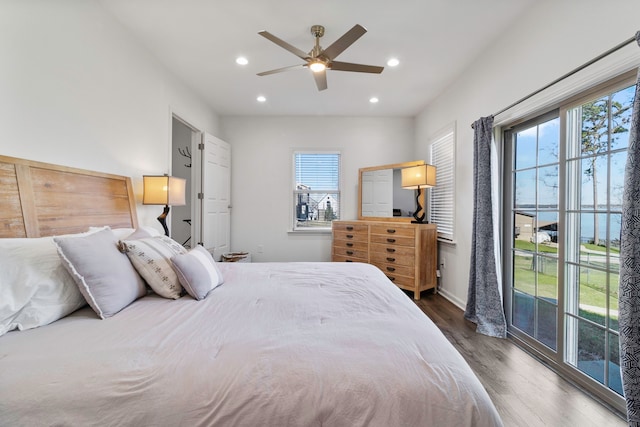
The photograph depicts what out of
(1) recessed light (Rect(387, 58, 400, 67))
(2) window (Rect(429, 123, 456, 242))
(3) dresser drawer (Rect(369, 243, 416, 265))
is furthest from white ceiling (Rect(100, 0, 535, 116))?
(3) dresser drawer (Rect(369, 243, 416, 265))

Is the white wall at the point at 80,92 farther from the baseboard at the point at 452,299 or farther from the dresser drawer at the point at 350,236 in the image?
the baseboard at the point at 452,299

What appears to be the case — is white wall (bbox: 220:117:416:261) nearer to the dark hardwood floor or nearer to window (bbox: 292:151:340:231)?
window (bbox: 292:151:340:231)

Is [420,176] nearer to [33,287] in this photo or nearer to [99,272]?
[99,272]

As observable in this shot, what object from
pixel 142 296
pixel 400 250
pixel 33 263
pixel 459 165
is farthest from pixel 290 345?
pixel 459 165

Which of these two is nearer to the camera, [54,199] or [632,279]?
[632,279]

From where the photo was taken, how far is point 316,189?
4617 mm

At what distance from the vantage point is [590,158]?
5.86ft

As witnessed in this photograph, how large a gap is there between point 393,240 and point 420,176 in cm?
94

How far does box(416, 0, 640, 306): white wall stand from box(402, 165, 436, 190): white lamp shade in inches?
13.9

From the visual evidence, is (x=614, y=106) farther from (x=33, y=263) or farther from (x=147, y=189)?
(x=147, y=189)

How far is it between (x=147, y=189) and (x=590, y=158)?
3.55 meters

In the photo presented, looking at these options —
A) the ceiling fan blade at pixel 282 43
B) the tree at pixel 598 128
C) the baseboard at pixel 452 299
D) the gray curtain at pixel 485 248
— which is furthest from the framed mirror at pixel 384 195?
the ceiling fan blade at pixel 282 43

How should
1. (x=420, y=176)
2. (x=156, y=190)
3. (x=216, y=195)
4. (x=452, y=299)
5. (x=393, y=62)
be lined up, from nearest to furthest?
(x=156, y=190), (x=393, y=62), (x=452, y=299), (x=420, y=176), (x=216, y=195)

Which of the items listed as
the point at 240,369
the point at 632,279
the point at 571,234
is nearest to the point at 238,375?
the point at 240,369
